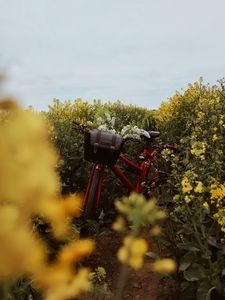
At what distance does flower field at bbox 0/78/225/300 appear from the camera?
1.40ft

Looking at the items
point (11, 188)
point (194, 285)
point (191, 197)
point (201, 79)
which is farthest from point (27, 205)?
point (201, 79)

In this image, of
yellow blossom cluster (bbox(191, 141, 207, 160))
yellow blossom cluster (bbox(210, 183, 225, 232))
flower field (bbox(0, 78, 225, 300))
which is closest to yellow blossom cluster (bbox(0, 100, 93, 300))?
flower field (bbox(0, 78, 225, 300))

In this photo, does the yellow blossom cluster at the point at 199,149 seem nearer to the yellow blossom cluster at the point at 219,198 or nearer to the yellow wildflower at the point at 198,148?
the yellow wildflower at the point at 198,148

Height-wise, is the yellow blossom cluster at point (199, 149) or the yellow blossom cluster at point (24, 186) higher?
the yellow blossom cluster at point (24, 186)

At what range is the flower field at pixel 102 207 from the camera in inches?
16.8

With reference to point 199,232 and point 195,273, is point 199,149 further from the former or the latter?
point 195,273

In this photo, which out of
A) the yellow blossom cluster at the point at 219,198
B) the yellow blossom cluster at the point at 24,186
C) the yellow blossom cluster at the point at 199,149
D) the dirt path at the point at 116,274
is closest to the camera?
the yellow blossom cluster at the point at 24,186

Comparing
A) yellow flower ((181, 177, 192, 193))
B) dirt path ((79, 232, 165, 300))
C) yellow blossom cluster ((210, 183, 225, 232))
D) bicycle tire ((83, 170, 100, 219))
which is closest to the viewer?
yellow blossom cluster ((210, 183, 225, 232))

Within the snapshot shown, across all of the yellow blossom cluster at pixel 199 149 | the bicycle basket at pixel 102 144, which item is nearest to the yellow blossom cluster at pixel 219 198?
the yellow blossom cluster at pixel 199 149

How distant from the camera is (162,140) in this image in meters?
7.33

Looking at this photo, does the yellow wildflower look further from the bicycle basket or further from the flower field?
the bicycle basket

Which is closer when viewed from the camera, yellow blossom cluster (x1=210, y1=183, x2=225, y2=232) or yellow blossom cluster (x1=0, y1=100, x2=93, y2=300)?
yellow blossom cluster (x1=0, y1=100, x2=93, y2=300)

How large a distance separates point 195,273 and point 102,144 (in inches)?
70.0

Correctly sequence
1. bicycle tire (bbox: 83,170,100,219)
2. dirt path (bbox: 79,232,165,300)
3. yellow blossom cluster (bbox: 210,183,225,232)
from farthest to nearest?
Answer: 1. bicycle tire (bbox: 83,170,100,219)
2. dirt path (bbox: 79,232,165,300)
3. yellow blossom cluster (bbox: 210,183,225,232)
